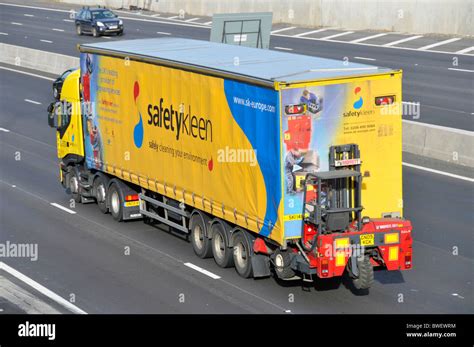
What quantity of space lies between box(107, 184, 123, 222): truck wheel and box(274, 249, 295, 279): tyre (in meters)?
6.60

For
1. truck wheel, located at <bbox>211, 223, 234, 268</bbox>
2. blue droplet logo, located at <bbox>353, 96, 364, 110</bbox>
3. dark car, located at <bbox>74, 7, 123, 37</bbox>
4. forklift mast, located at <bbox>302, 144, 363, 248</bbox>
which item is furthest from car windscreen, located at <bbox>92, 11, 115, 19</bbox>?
forklift mast, located at <bbox>302, 144, 363, 248</bbox>

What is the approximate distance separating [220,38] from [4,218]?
15555 millimetres

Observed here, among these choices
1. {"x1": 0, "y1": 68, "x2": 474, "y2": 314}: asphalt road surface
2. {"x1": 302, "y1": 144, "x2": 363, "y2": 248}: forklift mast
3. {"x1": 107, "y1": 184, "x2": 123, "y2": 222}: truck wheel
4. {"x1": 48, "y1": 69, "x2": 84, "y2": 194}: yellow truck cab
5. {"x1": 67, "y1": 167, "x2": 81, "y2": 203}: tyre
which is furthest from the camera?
{"x1": 67, "y1": 167, "x2": 81, "y2": 203}: tyre

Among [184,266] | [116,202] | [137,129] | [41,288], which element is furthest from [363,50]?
[41,288]

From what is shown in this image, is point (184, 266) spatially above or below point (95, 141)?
below

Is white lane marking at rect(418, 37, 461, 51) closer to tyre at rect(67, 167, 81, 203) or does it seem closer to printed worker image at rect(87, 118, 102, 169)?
tyre at rect(67, 167, 81, 203)

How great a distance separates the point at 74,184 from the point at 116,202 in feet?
7.90

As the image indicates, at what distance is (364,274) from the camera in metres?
17.1

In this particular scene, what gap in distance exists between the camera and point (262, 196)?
58.0 ft

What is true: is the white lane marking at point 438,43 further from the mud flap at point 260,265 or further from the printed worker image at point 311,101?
the printed worker image at point 311,101

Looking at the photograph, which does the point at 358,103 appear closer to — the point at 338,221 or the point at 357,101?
the point at 357,101

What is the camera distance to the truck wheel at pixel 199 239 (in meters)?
20.4

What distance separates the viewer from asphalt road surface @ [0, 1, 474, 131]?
118ft

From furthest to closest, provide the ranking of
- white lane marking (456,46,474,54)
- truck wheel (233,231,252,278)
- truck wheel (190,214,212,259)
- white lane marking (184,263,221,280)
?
white lane marking (456,46,474,54) < truck wheel (190,214,212,259) < white lane marking (184,263,221,280) < truck wheel (233,231,252,278)
